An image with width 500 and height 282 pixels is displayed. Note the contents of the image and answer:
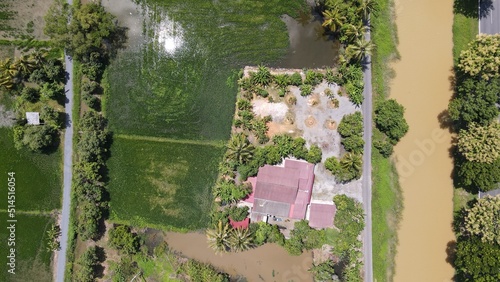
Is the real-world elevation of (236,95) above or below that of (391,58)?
below

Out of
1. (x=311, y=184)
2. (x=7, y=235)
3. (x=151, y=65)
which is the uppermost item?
(x=151, y=65)

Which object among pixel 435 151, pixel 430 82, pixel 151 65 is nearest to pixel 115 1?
pixel 151 65

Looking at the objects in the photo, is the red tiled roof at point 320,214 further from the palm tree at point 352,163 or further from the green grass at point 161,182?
the green grass at point 161,182

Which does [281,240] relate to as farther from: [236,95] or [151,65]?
[151,65]

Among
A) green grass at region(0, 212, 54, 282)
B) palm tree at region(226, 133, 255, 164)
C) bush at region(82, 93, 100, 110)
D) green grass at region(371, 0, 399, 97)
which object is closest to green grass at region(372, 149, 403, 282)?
green grass at region(371, 0, 399, 97)

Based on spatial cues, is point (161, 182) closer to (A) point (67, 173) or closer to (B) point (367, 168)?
(A) point (67, 173)

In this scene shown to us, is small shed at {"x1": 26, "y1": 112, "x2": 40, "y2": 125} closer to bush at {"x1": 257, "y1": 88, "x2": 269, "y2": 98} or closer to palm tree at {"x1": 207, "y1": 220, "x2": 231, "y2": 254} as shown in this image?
palm tree at {"x1": 207, "y1": 220, "x2": 231, "y2": 254}

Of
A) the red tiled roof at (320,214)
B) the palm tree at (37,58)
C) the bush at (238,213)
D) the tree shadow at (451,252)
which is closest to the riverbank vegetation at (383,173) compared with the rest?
the red tiled roof at (320,214)
